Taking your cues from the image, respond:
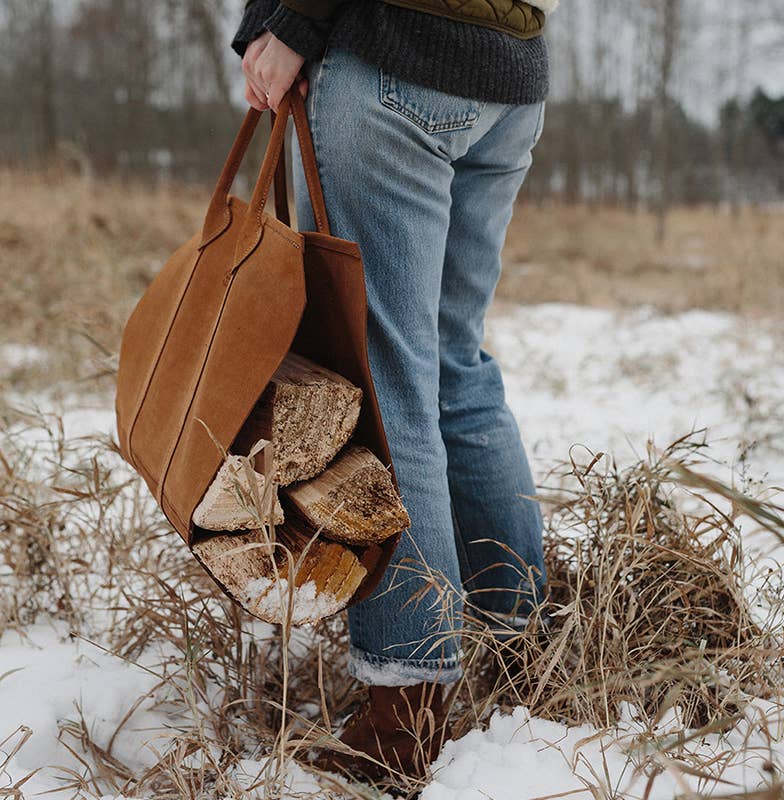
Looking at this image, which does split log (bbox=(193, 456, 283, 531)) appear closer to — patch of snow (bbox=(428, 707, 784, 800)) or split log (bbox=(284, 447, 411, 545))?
split log (bbox=(284, 447, 411, 545))

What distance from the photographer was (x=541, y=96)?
1.14 metres

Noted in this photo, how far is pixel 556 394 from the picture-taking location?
351 cm

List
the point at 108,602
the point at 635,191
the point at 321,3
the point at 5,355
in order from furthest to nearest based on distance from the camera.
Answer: the point at 635,191 → the point at 5,355 → the point at 108,602 → the point at 321,3

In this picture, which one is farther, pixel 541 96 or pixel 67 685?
pixel 67 685

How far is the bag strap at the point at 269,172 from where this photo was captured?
0.99 meters

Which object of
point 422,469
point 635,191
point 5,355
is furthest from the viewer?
point 635,191

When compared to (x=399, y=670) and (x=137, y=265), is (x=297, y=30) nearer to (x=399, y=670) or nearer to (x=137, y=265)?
(x=399, y=670)

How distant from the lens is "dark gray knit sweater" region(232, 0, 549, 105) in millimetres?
954

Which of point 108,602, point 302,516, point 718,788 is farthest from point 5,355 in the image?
point 718,788

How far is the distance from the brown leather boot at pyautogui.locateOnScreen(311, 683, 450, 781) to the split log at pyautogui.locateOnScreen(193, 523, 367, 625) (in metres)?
0.21

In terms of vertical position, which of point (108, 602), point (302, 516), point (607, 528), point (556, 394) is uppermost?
point (302, 516)

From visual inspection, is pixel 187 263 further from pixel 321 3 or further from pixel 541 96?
pixel 541 96

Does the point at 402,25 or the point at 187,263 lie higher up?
the point at 402,25

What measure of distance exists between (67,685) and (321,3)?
1.13 m
